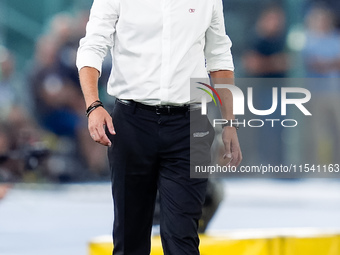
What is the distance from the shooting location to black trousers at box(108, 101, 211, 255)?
8.30ft

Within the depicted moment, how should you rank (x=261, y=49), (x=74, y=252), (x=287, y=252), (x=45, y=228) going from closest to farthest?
(x=287, y=252) < (x=74, y=252) < (x=45, y=228) < (x=261, y=49)

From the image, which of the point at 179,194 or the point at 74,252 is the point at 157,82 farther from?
the point at 74,252

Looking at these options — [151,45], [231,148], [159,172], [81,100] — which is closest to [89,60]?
[151,45]

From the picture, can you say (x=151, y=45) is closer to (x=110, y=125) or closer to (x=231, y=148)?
(x=110, y=125)

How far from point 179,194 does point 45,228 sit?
3.21 metres

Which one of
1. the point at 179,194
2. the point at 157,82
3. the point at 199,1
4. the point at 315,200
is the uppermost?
the point at 199,1

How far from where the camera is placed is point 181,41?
255cm

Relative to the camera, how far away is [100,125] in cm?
242

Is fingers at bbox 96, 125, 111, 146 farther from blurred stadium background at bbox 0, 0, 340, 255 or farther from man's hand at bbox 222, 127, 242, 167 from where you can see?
blurred stadium background at bbox 0, 0, 340, 255

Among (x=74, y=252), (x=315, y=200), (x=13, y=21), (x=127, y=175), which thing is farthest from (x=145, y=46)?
(x=13, y=21)

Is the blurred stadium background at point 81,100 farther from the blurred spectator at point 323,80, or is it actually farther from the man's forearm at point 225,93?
the man's forearm at point 225,93

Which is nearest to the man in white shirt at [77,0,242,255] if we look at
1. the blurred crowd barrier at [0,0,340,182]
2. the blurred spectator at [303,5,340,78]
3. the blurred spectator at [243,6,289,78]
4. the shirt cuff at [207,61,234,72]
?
the shirt cuff at [207,61,234,72]

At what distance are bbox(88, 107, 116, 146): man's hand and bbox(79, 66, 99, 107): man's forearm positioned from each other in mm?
68

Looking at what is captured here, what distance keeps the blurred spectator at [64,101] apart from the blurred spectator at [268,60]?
1678mm
